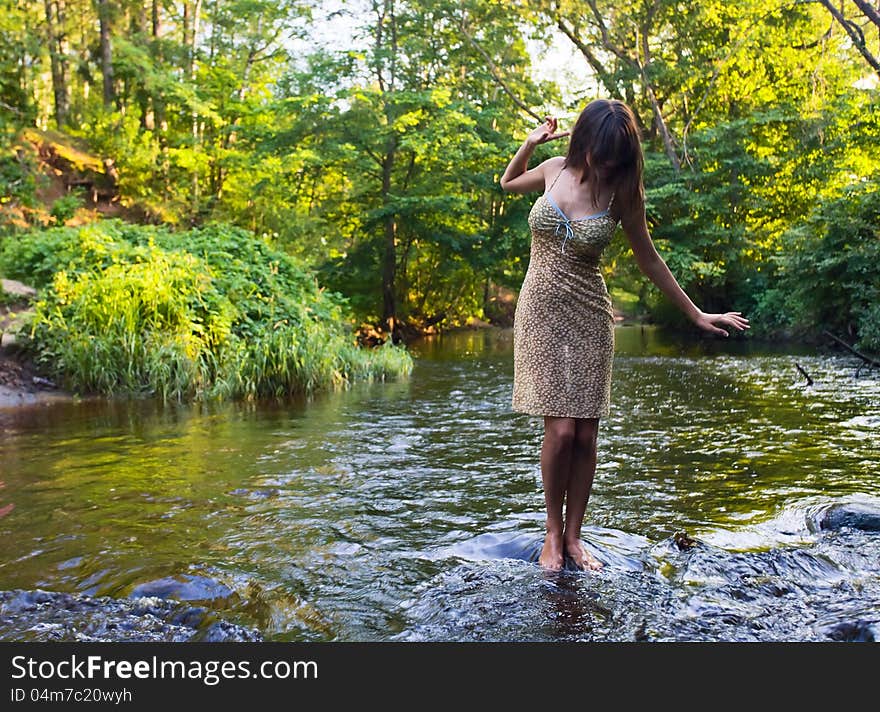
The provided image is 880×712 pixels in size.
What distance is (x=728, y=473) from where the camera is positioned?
18.7ft

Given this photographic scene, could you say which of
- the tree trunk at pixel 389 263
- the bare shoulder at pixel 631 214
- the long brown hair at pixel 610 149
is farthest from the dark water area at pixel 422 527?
the tree trunk at pixel 389 263

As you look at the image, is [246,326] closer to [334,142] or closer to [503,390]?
[503,390]

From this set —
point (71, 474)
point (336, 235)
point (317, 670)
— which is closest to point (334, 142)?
point (336, 235)

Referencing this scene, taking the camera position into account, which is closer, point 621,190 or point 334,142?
point 621,190

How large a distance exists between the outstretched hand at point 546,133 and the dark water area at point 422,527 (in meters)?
1.88

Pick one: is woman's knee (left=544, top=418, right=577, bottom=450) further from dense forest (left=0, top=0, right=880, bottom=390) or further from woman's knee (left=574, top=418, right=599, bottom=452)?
dense forest (left=0, top=0, right=880, bottom=390)

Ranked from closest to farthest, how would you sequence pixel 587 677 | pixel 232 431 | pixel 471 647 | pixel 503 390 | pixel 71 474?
pixel 587 677
pixel 471 647
pixel 71 474
pixel 232 431
pixel 503 390

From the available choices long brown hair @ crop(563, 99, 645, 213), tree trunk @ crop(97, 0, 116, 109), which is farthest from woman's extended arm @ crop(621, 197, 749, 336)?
tree trunk @ crop(97, 0, 116, 109)

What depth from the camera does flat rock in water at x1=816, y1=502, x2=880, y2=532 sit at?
415cm

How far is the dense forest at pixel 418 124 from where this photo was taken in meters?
22.0

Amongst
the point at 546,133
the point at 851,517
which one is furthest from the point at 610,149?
the point at 851,517

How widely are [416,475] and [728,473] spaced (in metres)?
2.15

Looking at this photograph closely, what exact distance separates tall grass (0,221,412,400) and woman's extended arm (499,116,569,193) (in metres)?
6.75

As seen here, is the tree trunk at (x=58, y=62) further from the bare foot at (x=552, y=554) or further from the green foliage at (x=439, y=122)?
the bare foot at (x=552, y=554)
